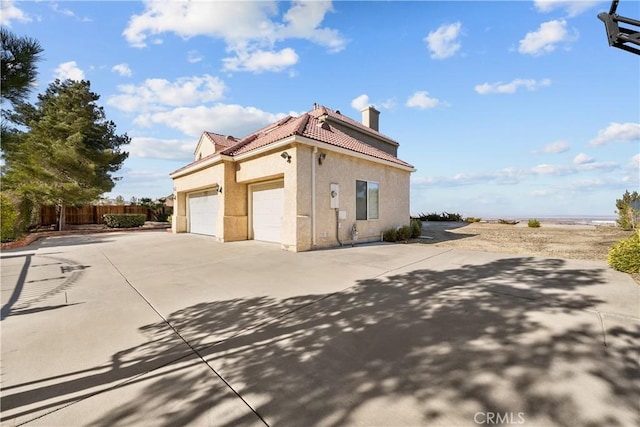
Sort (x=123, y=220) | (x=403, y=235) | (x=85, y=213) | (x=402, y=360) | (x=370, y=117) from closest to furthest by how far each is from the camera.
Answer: (x=402, y=360), (x=403, y=235), (x=370, y=117), (x=123, y=220), (x=85, y=213)

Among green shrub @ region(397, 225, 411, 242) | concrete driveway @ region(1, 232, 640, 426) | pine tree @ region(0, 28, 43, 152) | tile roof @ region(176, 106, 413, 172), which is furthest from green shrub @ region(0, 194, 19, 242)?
green shrub @ region(397, 225, 411, 242)

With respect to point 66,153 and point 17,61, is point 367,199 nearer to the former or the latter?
point 17,61

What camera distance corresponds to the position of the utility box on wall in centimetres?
1021

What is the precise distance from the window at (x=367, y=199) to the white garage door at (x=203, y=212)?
7.47 m

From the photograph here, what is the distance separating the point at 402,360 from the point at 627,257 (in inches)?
244

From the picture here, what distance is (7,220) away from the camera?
37.8 feet

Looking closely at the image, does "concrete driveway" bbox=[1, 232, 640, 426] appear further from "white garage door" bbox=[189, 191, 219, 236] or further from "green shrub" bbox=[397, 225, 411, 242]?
"white garage door" bbox=[189, 191, 219, 236]

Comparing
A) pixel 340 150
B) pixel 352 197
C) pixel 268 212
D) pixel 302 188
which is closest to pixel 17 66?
pixel 302 188

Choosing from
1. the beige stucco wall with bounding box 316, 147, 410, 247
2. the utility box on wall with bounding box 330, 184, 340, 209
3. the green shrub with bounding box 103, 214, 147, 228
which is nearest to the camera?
the beige stucco wall with bounding box 316, 147, 410, 247

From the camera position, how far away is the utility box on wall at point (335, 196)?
10.2m

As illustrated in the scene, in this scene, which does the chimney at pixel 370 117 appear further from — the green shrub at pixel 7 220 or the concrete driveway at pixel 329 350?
the green shrub at pixel 7 220

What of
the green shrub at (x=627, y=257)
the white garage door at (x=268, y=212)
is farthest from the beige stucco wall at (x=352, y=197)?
the green shrub at (x=627, y=257)

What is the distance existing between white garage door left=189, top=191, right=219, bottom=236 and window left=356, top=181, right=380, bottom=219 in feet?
24.5

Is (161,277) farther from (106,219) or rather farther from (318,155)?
(106,219)
